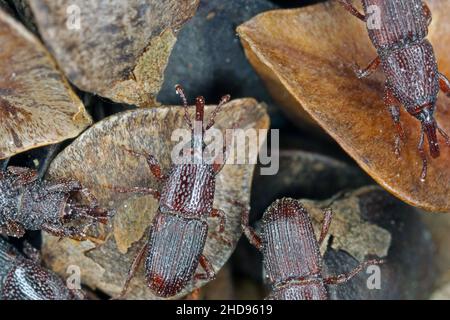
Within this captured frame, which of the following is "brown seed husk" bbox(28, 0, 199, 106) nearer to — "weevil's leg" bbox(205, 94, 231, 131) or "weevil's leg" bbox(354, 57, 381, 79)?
"weevil's leg" bbox(205, 94, 231, 131)

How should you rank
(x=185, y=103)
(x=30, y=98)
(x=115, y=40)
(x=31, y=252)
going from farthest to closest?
1. (x=31, y=252)
2. (x=185, y=103)
3. (x=30, y=98)
4. (x=115, y=40)

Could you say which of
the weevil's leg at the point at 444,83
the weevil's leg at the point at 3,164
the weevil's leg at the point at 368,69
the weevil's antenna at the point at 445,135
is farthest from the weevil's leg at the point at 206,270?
the weevil's leg at the point at 444,83

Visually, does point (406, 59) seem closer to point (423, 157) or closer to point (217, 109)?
point (423, 157)

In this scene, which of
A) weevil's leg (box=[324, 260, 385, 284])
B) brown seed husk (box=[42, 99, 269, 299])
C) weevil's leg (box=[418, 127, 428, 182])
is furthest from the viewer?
weevil's leg (box=[324, 260, 385, 284])

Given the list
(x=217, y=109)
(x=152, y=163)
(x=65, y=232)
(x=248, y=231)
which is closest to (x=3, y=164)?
(x=65, y=232)

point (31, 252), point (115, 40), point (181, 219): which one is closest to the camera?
point (115, 40)

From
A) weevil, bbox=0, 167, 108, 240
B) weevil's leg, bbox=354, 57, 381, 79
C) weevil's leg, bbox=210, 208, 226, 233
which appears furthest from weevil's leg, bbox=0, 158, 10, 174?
weevil's leg, bbox=354, 57, 381, 79

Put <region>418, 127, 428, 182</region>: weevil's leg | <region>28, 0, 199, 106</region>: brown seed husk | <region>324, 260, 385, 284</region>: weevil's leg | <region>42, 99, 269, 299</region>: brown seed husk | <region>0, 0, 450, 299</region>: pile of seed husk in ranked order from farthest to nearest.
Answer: <region>324, 260, 385, 284</region>: weevil's leg, <region>418, 127, 428, 182</region>: weevil's leg, <region>42, 99, 269, 299</region>: brown seed husk, <region>0, 0, 450, 299</region>: pile of seed husk, <region>28, 0, 199, 106</region>: brown seed husk
